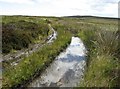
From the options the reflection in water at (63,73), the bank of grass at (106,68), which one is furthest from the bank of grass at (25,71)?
the bank of grass at (106,68)

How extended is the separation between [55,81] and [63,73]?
7.76 feet

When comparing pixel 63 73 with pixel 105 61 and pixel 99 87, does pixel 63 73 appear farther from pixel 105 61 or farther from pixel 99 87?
pixel 99 87

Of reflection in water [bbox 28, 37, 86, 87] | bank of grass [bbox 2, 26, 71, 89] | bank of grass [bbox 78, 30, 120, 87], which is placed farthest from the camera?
reflection in water [bbox 28, 37, 86, 87]

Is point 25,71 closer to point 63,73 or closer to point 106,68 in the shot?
point 63,73

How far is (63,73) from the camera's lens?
2070cm

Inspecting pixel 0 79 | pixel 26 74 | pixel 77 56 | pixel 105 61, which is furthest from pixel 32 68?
pixel 77 56

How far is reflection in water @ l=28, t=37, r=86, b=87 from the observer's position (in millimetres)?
17859

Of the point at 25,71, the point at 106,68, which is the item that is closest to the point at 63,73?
the point at 25,71

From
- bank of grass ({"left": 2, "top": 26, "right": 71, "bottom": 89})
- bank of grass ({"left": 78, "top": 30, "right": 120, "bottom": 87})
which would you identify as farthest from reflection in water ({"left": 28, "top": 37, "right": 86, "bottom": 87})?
bank of grass ({"left": 78, "top": 30, "right": 120, "bottom": 87})

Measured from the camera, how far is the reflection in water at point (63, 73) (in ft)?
58.6

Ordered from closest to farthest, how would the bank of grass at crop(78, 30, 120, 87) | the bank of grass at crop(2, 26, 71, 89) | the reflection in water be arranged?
the bank of grass at crop(78, 30, 120, 87), the bank of grass at crop(2, 26, 71, 89), the reflection in water

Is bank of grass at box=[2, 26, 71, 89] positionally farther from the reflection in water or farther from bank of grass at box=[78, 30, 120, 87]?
bank of grass at box=[78, 30, 120, 87]

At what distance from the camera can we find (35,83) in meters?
17.5

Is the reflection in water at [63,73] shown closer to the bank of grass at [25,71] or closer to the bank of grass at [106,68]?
the bank of grass at [25,71]
